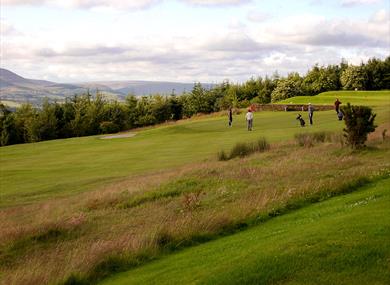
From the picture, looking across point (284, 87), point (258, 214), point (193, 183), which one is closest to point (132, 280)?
point (258, 214)

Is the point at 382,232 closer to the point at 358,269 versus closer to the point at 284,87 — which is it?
the point at 358,269

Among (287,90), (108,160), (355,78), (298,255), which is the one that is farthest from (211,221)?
(355,78)

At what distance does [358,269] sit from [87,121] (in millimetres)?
80979

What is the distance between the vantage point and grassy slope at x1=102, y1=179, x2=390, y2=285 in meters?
7.83

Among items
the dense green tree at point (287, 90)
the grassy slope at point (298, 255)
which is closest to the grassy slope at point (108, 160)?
the grassy slope at point (298, 255)

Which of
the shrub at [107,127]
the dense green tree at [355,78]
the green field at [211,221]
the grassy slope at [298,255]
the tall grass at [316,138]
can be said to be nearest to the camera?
the grassy slope at [298,255]

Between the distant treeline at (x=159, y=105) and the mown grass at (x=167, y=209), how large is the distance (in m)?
62.9

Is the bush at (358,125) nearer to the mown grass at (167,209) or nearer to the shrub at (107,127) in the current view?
the mown grass at (167,209)

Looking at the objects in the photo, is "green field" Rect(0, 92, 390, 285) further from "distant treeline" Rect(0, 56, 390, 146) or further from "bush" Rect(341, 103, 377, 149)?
"distant treeline" Rect(0, 56, 390, 146)

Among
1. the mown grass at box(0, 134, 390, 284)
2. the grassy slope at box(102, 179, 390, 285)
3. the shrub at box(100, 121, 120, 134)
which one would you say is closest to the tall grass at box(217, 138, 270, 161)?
the mown grass at box(0, 134, 390, 284)

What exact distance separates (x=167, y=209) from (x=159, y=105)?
79.2 m

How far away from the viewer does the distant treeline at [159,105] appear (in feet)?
267

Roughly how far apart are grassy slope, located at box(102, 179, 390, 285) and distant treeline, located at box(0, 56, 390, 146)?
72.5 m

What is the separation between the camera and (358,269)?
7781 mm
